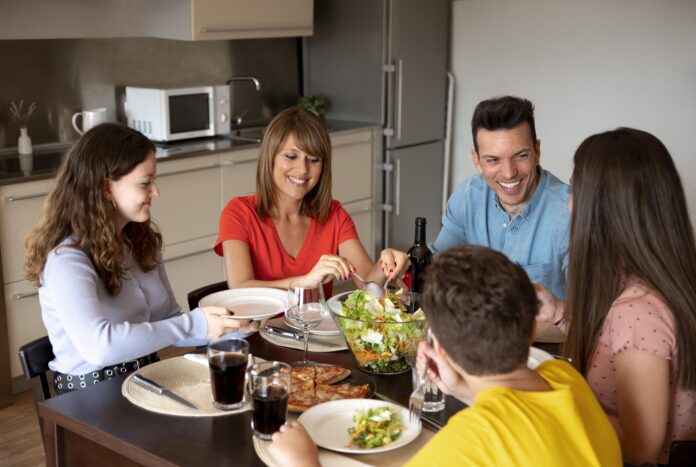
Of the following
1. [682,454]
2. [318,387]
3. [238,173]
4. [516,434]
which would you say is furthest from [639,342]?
[238,173]

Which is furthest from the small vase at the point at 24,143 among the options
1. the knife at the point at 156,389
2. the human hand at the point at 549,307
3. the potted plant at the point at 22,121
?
the human hand at the point at 549,307

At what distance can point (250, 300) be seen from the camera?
227cm

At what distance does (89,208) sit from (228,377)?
64cm

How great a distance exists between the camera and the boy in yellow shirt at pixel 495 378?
1.24 metres

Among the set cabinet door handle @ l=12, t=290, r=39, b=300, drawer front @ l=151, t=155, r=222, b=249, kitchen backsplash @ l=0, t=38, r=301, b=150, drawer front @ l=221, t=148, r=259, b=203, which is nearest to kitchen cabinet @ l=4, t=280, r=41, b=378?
cabinet door handle @ l=12, t=290, r=39, b=300

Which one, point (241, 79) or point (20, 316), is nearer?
point (20, 316)

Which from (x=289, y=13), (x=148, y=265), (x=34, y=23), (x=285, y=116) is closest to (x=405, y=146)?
(x=289, y=13)

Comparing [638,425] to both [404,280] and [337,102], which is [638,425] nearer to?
[404,280]

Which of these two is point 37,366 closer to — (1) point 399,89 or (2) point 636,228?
(2) point 636,228

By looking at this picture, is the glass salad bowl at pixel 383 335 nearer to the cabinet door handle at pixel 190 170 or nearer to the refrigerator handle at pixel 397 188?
the cabinet door handle at pixel 190 170

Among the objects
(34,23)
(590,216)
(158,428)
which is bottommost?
(158,428)

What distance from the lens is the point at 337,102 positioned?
5.25 m

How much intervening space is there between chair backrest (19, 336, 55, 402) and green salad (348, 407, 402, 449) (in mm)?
774

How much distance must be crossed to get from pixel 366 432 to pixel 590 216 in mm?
594
